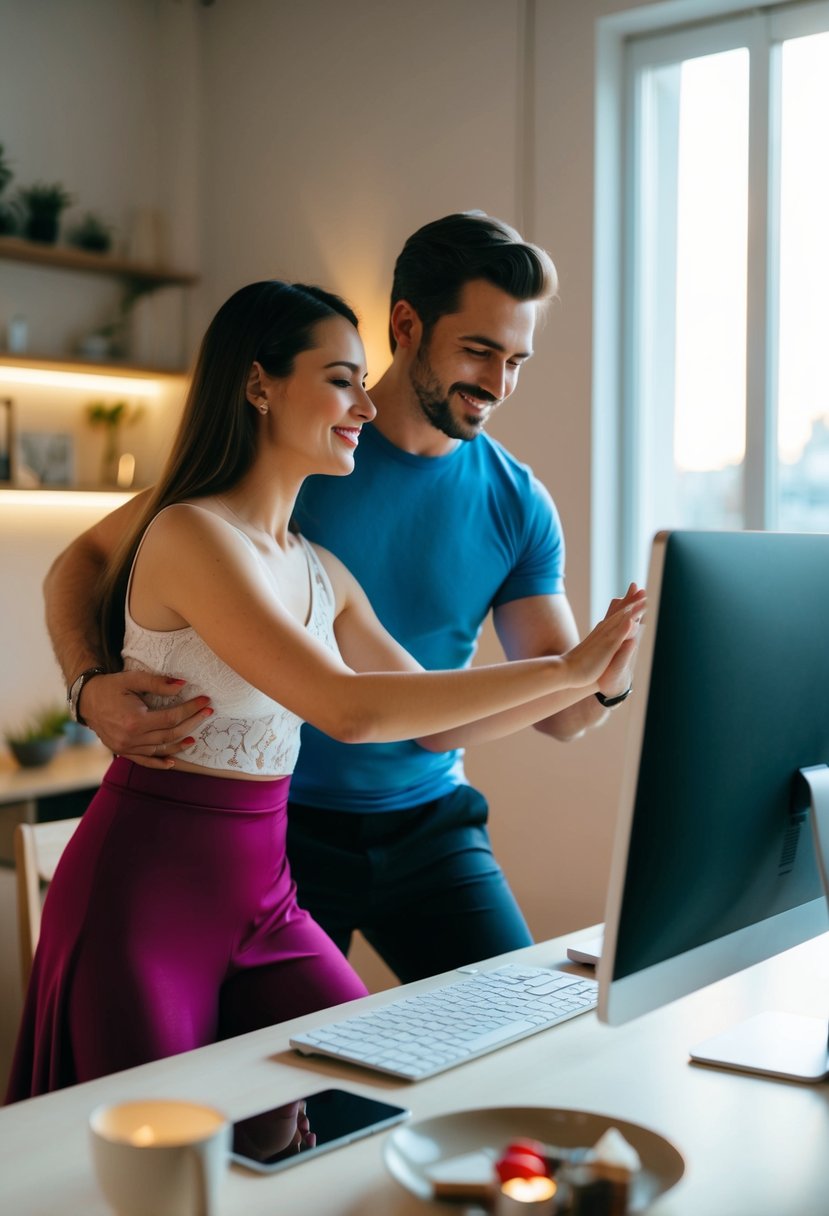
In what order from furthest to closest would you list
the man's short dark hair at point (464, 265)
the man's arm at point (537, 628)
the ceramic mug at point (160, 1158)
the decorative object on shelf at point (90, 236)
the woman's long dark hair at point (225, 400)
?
the decorative object on shelf at point (90, 236), the man's arm at point (537, 628), the man's short dark hair at point (464, 265), the woman's long dark hair at point (225, 400), the ceramic mug at point (160, 1158)

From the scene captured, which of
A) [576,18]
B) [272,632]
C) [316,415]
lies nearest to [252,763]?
[272,632]

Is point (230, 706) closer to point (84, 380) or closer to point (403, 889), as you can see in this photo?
point (403, 889)

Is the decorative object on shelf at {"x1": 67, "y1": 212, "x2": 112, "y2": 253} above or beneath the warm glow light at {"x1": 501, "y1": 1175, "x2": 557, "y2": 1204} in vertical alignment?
above

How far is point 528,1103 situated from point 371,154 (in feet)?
9.96

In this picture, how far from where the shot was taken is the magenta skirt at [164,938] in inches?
58.1

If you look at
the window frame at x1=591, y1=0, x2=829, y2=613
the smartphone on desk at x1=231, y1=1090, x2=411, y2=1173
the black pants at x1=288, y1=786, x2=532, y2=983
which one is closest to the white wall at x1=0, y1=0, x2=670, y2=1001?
the window frame at x1=591, y1=0, x2=829, y2=613

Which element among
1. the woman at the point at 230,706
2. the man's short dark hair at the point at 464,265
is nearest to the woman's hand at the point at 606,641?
the woman at the point at 230,706

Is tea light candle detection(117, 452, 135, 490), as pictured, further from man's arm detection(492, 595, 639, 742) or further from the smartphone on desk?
the smartphone on desk

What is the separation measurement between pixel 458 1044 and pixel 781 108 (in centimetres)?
250

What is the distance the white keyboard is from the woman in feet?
0.82

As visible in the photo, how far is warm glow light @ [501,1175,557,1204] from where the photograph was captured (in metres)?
0.83

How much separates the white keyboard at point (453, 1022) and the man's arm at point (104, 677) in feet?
1.56

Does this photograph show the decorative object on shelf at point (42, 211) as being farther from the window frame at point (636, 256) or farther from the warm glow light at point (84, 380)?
the window frame at point (636, 256)

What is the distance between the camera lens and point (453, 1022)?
4.15 feet
